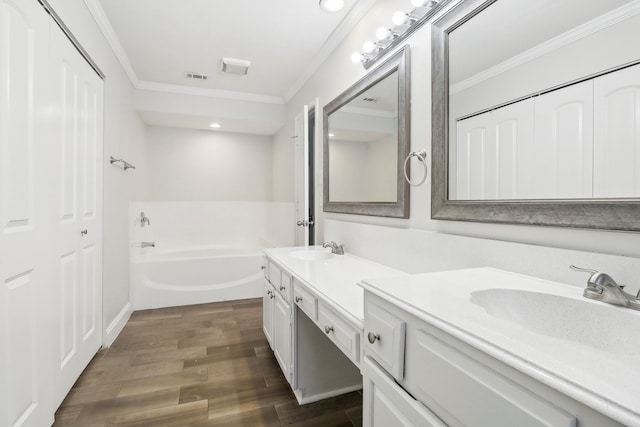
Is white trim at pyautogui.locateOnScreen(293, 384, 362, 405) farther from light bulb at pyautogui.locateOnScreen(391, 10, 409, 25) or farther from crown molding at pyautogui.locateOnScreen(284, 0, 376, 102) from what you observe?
crown molding at pyautogui.locateOnScreen(284, 0, 376, 102)

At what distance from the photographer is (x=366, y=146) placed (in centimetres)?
198

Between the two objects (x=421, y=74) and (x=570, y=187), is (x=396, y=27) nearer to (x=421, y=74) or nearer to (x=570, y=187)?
(x=421, y=74)

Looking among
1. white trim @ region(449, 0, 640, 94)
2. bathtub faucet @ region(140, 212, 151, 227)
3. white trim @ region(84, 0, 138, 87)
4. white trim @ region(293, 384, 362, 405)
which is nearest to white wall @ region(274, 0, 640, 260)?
white trim @ region(449, 0, 640, 94)

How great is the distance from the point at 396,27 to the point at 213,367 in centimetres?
236

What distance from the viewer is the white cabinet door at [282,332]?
1.73 metres

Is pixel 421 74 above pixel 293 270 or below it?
above

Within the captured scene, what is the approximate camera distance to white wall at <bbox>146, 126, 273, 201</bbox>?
4184 millimetres

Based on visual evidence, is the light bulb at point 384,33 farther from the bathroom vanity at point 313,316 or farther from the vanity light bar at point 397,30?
the bathroom vanity at point 313,316

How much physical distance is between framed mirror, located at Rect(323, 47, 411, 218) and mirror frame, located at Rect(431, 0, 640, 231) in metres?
0.20

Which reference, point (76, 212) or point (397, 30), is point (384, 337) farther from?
point (76, 212)

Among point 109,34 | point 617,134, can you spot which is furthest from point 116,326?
point 617,134

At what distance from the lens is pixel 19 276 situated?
1.23 meters

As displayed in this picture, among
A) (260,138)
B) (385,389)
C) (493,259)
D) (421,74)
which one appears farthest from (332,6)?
(260,138)

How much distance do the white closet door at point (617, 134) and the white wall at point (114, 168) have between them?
7.92 feet
